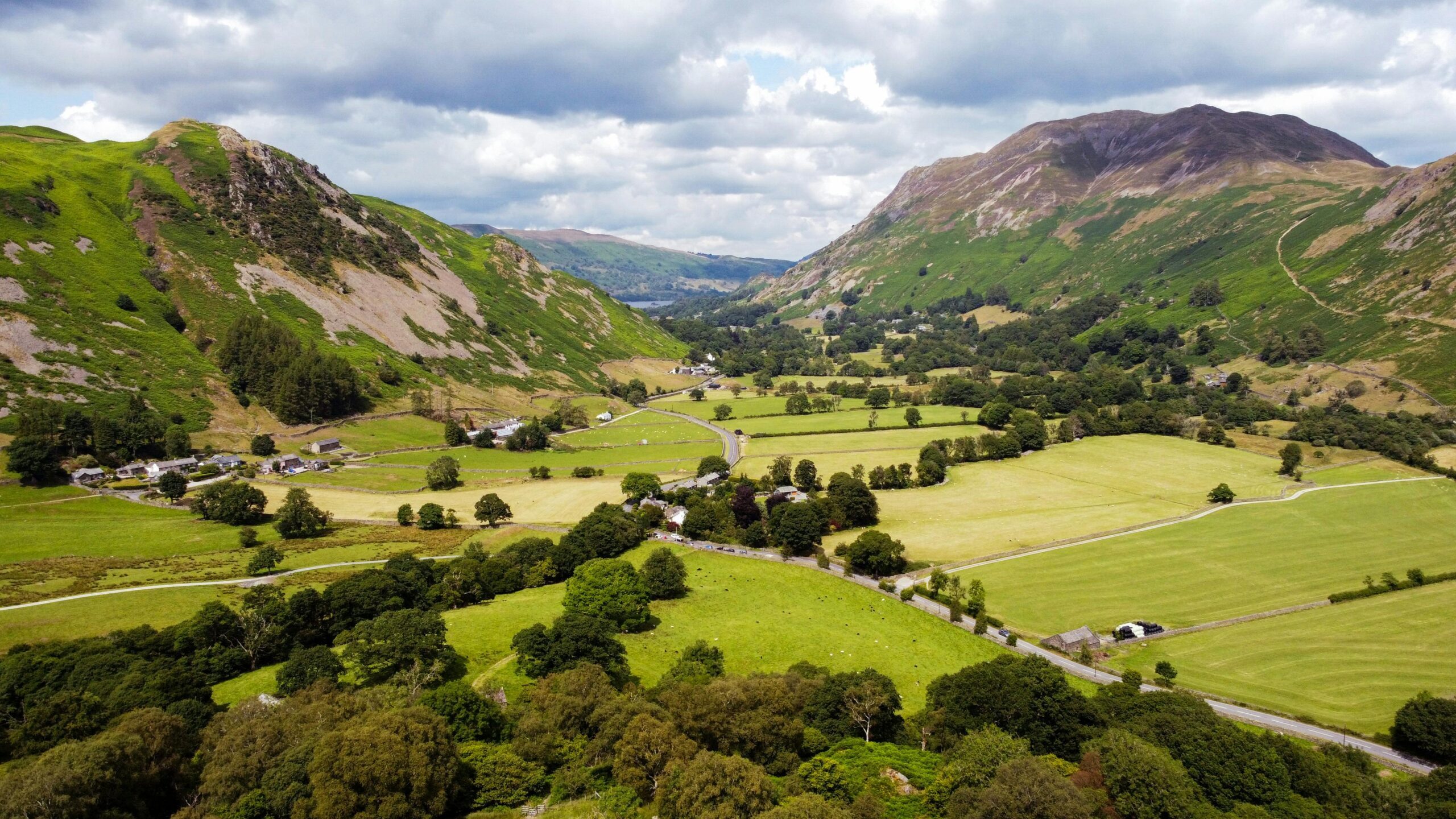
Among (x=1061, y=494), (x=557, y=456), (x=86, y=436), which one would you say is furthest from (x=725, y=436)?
(x=86, y=436)

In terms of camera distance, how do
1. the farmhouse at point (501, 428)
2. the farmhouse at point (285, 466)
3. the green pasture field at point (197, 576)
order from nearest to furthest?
the green pasture field at point (197, 576)
the farmhouse at point (285, 466)
the farmhouse at point (501, 428)

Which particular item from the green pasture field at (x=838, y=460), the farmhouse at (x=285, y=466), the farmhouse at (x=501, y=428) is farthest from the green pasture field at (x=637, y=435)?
the farmhouse at (x=285, y=466)

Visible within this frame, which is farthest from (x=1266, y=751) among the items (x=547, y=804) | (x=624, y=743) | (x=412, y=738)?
(x=412, y=738)

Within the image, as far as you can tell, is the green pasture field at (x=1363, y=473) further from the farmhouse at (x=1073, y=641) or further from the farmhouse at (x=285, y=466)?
the farmhouse at (x=285, y=466)

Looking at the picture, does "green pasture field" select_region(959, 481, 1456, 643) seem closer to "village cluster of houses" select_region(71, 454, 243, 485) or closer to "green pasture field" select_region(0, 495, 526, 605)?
"green pasture field" select_region(0, 495, 526, 605)

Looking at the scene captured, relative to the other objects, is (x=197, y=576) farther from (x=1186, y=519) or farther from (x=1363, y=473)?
(x=1363, y=473)

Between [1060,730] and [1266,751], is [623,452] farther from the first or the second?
[1266,751]
